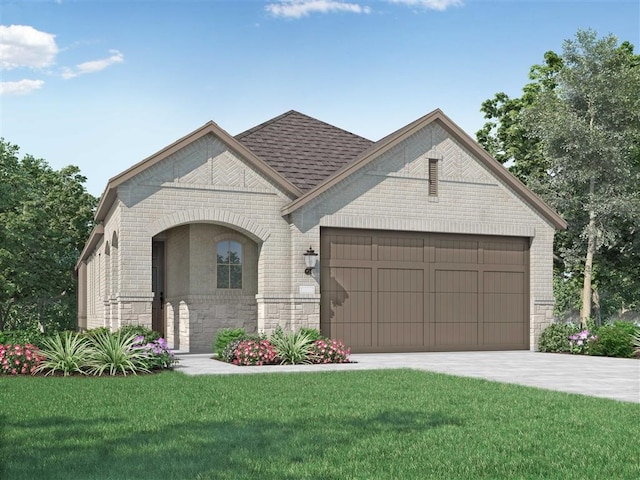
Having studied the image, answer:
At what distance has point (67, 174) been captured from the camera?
4328 cm

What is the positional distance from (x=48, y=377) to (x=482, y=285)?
1377 centimetres

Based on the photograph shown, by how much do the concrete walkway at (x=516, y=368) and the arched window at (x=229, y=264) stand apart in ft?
8.29

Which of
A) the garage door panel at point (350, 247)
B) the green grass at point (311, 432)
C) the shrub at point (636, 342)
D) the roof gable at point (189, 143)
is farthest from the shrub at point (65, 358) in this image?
the shrub at point (636, 342)

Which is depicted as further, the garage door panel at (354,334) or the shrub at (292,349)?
the garage door panel at (354,334)

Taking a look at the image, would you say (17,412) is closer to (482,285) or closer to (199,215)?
(199,215)

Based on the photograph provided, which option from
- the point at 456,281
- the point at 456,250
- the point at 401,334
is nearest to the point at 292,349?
the point at 401,334

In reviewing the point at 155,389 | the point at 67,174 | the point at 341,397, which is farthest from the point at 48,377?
the point at 67,174

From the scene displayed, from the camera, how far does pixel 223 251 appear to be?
73.9ft

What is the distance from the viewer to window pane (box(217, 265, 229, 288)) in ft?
73.7

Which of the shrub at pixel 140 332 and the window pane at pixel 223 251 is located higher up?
the window pane at pixel 223 251

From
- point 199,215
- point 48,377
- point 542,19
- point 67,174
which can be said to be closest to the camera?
point 48,377

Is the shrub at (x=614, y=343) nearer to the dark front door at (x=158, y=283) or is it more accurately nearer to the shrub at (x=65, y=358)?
the dark front door at (x=158, y=283)

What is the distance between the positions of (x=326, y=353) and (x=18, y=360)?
22.4 feet

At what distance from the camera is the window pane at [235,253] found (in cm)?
2256
